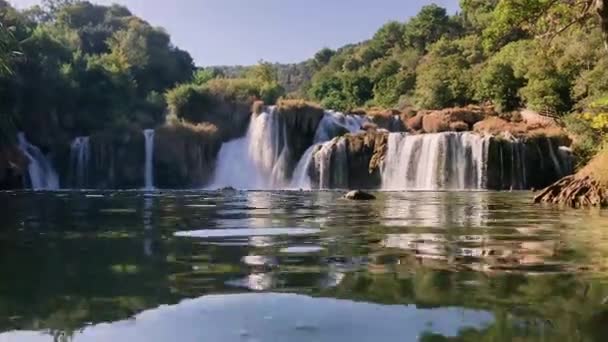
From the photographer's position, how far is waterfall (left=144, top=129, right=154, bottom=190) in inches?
1607

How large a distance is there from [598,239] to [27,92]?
39.7 m

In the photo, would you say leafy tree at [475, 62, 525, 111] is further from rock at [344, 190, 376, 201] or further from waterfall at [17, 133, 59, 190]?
waterfall at [17, 133, 59, 190]

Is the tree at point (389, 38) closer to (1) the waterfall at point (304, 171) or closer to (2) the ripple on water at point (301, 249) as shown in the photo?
(1) the waterfall at point (304, 171)

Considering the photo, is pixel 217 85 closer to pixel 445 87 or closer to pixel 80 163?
pixel 80 163

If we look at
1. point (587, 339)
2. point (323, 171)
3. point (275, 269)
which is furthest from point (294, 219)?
point (323, 171)

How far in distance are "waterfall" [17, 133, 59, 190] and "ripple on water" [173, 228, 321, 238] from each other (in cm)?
2974

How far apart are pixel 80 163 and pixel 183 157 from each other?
18.9 ft

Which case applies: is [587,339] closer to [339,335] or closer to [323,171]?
[339,335]

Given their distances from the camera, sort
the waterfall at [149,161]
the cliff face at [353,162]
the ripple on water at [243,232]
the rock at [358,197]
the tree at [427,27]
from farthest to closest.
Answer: the tree at [427,27] < the waterfall at [149,161] < the cliff face at [353,162] < the rock at [358,197] < the ripple on water at [243,232]

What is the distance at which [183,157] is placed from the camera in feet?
136

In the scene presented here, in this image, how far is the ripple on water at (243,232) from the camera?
32.4ft

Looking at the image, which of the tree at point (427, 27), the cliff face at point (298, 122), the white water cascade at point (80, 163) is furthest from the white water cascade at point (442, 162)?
the tree at point (427, 27)

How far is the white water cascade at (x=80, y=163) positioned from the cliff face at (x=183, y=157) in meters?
3.81

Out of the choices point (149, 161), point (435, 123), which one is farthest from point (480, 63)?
point (149, 161)
